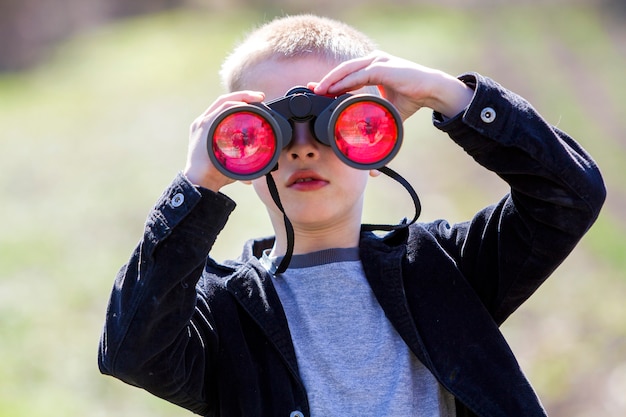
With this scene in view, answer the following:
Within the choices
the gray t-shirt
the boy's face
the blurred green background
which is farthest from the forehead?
the blurred green background

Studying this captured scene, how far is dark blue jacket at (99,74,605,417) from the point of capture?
2104mm

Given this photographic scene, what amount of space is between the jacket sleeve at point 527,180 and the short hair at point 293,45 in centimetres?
37

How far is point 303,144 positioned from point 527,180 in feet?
1.63

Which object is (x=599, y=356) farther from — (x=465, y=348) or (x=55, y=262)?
(x=55, y=262)

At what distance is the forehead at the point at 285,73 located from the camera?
7.89ft

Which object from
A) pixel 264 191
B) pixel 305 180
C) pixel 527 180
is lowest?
pixel 264 191

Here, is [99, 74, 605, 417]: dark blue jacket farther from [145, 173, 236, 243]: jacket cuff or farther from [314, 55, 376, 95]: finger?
[314, 55, 376, 95]: finger

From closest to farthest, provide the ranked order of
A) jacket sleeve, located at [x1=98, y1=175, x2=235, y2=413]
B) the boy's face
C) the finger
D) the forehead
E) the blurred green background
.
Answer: jacket sleeve, located at [x1=98, y1=175, x2=235, y2=413]
the finger
the boy's face
the forehead
the blurred green background

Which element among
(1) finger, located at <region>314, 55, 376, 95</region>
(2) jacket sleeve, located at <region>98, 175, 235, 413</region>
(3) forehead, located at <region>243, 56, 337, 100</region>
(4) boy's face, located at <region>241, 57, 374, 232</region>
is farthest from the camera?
(3) forehead, located at <region>243, 56, 337, 100</region>

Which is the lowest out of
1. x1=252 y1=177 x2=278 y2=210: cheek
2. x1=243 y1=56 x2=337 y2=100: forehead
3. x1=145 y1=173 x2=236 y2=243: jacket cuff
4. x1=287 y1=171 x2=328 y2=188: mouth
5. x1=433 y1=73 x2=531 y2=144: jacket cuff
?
x1=252 y1=177 x2=278 y2=210: cheek

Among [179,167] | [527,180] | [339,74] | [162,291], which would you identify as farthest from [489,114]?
[179,167]

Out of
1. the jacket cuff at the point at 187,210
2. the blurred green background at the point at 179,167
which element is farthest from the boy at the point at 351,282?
the blurred green background at the point at 179,167

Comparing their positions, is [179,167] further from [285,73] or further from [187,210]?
[187,210]

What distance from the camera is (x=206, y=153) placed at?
215 centimetres
